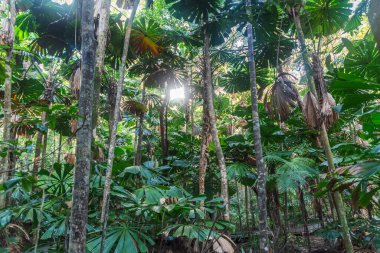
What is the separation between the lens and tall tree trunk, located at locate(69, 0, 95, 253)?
244 centimetres

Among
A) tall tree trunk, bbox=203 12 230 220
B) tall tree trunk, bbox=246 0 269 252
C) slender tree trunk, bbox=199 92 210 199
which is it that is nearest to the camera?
tall tree trunk, bbox=246 0 269 252

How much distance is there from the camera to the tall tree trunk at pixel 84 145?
2.44 meters

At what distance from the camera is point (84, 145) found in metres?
2.60

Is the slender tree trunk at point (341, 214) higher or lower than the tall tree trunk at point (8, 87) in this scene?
lower

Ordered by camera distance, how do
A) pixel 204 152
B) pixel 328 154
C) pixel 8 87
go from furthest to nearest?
pixel 204 152, pixel 8 87, pixel 328 154

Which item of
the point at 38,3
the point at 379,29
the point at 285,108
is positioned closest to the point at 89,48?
the point at 379,29

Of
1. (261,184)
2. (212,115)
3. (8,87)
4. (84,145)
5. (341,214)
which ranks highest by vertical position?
(8,87)

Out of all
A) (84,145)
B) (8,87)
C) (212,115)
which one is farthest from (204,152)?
(8,87)

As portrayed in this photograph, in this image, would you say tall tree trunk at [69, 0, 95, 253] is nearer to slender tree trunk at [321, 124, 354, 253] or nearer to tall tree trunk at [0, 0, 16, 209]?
tall tree trunk at [0, 0, 16, 209]

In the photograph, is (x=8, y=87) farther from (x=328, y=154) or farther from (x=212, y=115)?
(x=328, y=154)

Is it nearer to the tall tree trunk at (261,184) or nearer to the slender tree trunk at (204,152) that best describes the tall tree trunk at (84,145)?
the tall tree trunk at (261,184)

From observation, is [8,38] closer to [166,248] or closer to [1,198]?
[1,198]

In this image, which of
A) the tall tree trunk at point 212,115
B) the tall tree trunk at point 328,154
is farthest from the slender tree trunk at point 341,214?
the tall tree trunk at point 212,115

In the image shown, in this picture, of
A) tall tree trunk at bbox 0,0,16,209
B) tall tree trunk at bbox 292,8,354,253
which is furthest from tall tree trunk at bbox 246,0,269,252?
tall tree trunk at bbox 0,0,16,209
